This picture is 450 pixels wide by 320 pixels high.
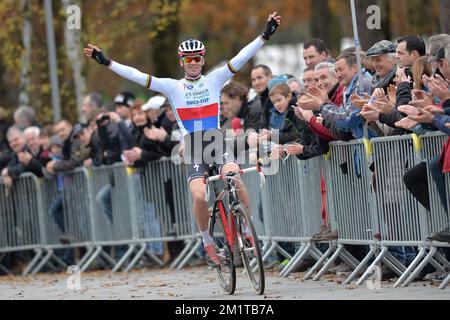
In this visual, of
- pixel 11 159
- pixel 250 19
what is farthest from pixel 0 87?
pixel 11 159

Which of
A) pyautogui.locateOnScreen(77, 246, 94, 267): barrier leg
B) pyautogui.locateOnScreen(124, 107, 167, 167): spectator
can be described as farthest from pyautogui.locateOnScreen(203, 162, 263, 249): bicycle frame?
pyautogui.locateOnScreen(77, 246, 94, 267): barrier leg

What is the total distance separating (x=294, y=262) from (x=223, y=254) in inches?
77.6

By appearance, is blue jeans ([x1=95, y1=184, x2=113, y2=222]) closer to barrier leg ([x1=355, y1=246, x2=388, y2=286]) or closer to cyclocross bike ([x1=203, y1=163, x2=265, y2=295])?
cyclocross bike ([x1=203, y1=163, x2=265, y2=295])

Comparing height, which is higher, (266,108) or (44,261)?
(266,108)

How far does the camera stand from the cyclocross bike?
1378 cm

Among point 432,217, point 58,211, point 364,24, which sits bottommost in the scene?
point 432,217

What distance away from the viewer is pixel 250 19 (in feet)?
170

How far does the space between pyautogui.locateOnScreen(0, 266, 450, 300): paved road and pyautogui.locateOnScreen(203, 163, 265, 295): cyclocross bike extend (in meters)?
0.21

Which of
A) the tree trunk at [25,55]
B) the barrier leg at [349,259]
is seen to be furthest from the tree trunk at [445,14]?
the tree trunk at [25,55]

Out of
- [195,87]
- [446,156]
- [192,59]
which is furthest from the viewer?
[195,87]

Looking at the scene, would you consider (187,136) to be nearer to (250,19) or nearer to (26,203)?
(26,203)

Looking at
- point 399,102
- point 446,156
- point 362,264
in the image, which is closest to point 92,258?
point 362,264

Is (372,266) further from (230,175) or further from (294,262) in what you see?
(294,262)

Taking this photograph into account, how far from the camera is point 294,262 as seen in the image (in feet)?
53.8
